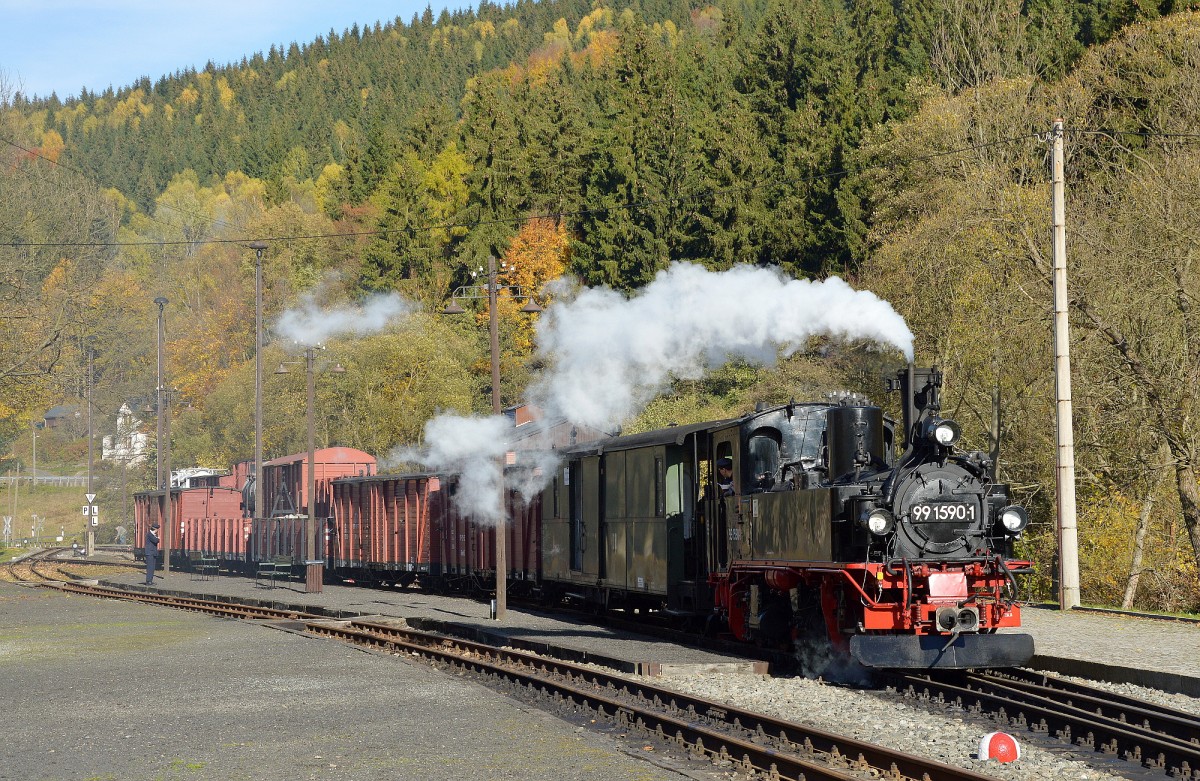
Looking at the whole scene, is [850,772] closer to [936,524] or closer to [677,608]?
[936,524]

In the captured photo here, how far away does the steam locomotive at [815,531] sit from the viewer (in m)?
13.6

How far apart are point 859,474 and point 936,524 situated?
1048 mm

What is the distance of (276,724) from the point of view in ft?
40.1

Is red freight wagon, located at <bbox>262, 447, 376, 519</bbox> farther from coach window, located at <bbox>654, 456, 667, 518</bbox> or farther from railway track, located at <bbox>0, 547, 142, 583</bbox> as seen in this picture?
coach window, located at <bbox>654, 456, 667, 518</bbox>

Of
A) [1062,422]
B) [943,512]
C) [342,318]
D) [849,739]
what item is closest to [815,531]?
[943,512]

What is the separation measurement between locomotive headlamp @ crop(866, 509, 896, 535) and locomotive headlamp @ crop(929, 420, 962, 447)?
0.91 m

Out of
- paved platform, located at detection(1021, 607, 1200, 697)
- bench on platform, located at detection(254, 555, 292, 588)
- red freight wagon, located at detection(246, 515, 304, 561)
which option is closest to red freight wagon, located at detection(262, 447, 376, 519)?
red freight wagon, located at detection(246, 515, 304, 561)

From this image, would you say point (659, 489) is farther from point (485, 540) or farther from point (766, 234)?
point (766, 234)

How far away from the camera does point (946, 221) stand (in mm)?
31344

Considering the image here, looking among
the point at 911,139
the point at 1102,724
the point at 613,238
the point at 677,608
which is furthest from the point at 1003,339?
the point at 613,238

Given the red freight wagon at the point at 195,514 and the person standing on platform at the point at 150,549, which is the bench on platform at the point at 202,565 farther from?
the person standing on platform at the point at 150,549

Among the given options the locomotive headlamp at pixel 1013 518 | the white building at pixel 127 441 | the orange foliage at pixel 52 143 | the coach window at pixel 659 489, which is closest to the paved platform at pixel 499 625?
the coach window at pixel 659 489

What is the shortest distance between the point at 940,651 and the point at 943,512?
4.62 ft

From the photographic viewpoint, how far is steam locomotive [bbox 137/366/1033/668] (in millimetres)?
13617
